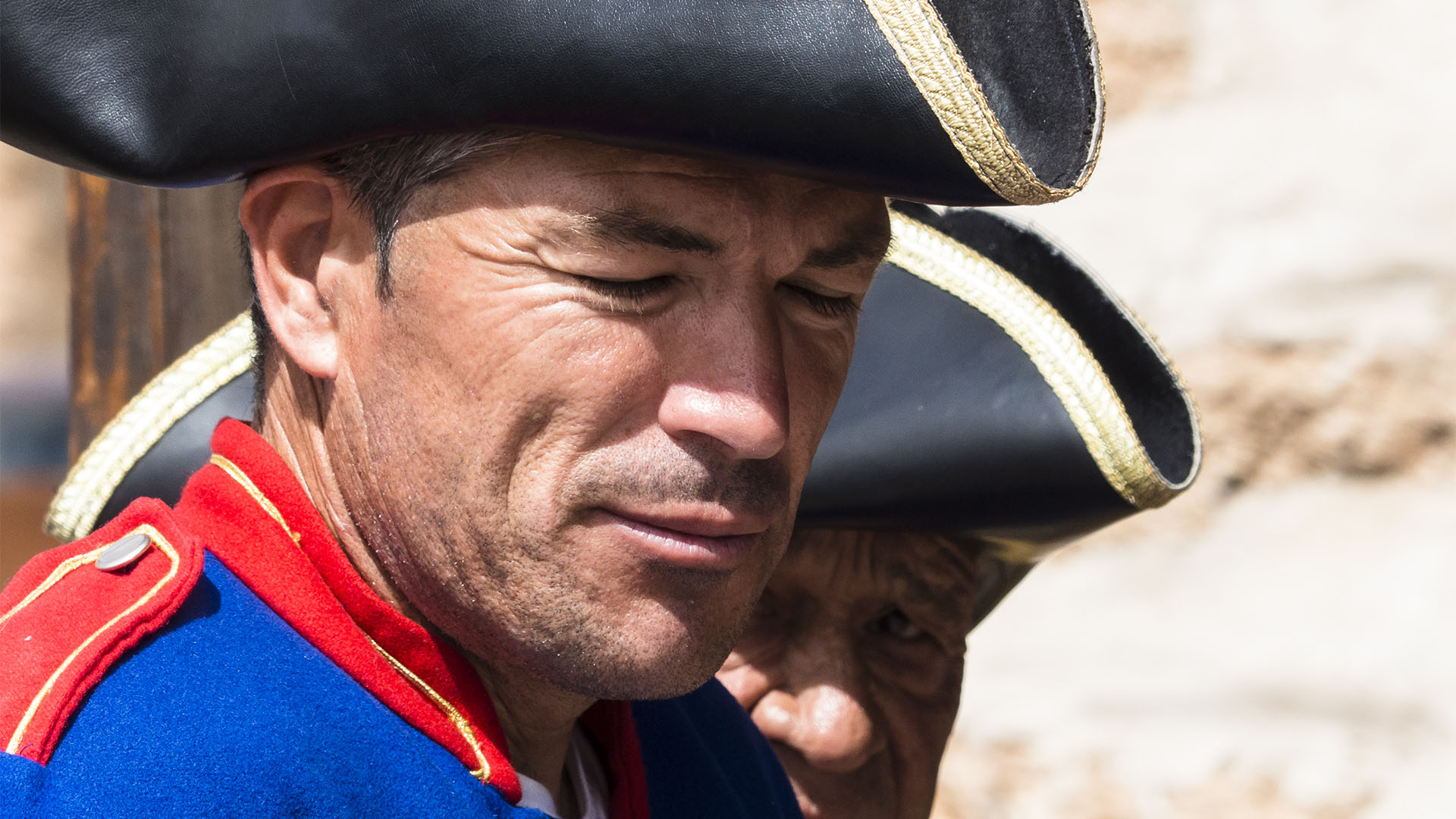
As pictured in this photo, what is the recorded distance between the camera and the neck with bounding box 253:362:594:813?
4.36 ft

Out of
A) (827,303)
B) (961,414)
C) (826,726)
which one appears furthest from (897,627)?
(827,303)

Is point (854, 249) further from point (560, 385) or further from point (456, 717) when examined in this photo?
point (456, 717)

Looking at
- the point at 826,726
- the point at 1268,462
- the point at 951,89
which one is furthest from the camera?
the point at 1268,462

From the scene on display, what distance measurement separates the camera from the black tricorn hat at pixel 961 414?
1.81 meters

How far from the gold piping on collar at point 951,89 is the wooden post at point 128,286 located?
4.38 feet

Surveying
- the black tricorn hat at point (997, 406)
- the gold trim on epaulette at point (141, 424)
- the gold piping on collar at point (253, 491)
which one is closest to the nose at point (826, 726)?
the black tricorn hat at point (997, 406)

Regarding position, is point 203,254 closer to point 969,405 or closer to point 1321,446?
point 969,405

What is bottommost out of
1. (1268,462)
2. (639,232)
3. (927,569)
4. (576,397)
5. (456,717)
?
(1268,462)

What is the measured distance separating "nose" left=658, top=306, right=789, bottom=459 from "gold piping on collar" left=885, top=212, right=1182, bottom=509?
2.28ft

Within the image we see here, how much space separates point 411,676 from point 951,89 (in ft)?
2.22

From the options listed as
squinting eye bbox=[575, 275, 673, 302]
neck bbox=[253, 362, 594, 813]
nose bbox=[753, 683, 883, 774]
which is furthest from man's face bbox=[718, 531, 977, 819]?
squinting eye bbox=[575, 275, 673, 302]

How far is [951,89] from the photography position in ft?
3.60

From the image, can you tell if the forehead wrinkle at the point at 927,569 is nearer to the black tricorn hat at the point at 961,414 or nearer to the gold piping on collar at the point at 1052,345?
the black tricorn hat at the point at 961,414

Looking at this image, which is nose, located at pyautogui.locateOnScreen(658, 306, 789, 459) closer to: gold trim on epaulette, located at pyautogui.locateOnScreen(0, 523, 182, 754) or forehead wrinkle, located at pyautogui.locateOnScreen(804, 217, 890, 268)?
forehead wrinkle, located at pyautogui.locateOnScreen(804, 217, 890, 268)
